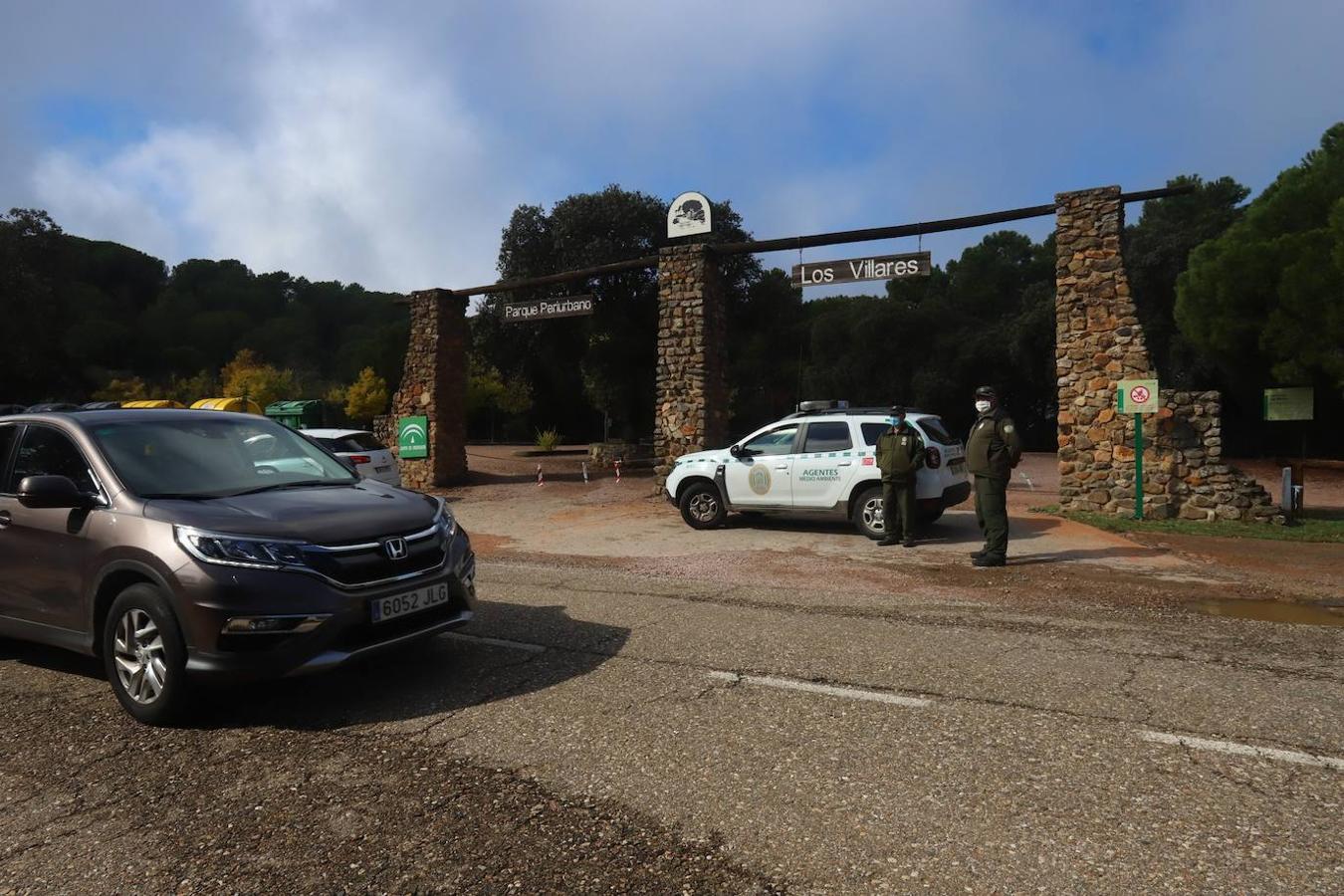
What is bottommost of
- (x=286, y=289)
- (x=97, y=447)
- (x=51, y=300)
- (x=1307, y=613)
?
(x=1307, y=613)

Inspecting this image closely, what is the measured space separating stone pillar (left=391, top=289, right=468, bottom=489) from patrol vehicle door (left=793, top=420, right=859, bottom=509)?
12.6 metres

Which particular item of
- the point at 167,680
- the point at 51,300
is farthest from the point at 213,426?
the point at 51,300

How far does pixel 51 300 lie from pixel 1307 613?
55.2 m

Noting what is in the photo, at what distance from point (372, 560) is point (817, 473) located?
28.7 ft

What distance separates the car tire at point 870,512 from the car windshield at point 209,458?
7.95 meters

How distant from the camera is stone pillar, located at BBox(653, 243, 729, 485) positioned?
17.8 meters

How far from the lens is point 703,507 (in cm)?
1382

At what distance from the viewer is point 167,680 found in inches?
174

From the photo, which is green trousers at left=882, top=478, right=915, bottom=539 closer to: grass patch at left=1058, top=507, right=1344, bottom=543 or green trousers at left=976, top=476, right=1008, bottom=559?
green trousers at left=976, top=476, right=1008, bottom=559

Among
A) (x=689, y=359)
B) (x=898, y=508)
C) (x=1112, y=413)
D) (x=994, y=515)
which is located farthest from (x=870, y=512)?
(x=689, y=359)

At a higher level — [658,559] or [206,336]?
[206,336]

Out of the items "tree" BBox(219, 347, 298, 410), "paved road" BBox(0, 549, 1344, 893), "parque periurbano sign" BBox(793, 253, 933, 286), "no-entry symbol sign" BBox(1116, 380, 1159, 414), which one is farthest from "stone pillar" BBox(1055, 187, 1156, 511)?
"tree" BBox(219, 347, 298, 410)

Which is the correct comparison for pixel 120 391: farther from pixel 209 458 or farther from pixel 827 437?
pixel 209 458

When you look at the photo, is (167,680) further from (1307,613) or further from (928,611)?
(1307,613)
